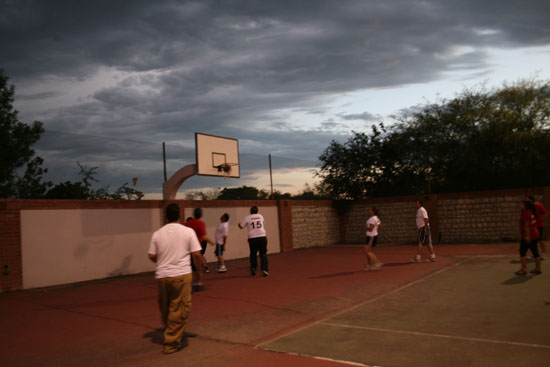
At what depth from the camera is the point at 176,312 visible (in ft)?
19.1

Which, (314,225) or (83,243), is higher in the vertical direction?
(83,243)

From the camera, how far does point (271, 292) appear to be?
32.5 ft

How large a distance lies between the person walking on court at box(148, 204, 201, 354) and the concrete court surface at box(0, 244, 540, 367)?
1.03 feet

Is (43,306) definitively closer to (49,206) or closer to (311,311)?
(49,206)

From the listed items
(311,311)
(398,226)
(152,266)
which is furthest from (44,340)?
(398,226)

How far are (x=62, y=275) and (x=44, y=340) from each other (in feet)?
21.5

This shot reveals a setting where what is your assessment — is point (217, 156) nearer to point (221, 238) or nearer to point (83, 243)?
point (221, 238)

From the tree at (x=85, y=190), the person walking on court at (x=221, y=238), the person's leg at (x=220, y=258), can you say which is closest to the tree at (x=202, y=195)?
the tree at (x=85, y=190)

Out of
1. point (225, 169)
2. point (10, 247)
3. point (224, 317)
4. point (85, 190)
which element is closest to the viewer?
point (224, 317)

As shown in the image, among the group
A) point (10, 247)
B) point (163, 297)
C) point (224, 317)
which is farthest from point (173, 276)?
point (10, 247)

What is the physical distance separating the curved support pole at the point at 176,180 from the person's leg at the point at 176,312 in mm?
9928

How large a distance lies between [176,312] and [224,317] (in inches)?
77.7

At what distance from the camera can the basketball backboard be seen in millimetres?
16266

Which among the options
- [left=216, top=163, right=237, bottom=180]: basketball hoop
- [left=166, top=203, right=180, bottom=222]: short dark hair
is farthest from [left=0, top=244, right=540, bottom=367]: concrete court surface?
[left=216, top=163, right=237, bottom=180]: basketball hoop
